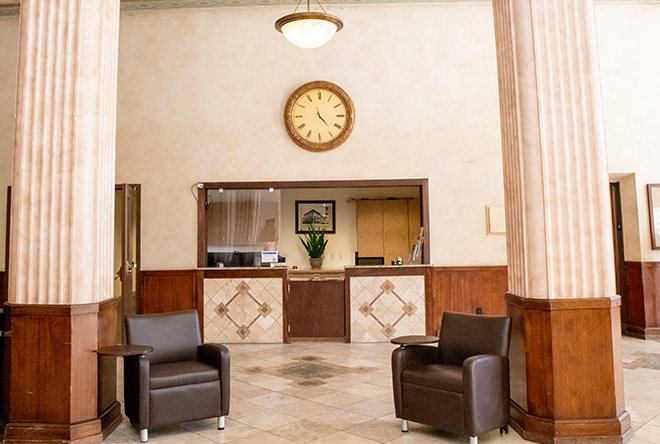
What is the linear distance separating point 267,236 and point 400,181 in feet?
7.14

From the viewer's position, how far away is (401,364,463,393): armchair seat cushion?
3.57m

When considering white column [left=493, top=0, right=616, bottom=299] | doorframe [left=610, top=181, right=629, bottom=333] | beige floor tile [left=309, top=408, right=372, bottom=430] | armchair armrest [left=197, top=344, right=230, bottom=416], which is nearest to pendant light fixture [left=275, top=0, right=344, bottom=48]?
white column [left=493, top=0, right=616, bottom=299]

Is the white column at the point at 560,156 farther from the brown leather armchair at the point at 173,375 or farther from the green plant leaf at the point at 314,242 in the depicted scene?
the green plant leaf at the point at 314,242

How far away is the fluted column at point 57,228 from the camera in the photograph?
373 centimetres

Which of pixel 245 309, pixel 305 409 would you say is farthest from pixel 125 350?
pixel 245 309

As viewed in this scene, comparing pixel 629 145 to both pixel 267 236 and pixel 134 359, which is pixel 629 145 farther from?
pixel 134 359

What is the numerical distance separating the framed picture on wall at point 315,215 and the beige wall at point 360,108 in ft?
7.32

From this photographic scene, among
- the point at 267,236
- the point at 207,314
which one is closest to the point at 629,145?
the point at 267,236

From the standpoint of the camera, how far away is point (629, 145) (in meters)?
7.57

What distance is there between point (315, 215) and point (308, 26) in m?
4.87

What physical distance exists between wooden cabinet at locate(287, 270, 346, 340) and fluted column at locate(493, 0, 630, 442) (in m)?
3.79

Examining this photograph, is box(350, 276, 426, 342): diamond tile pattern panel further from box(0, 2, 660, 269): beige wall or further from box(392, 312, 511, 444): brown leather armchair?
box(392, 312, 511, 444): brown leather armchair

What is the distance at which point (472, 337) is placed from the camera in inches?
157

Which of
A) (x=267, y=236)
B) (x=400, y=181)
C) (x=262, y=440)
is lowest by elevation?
(x=262, y=440)
